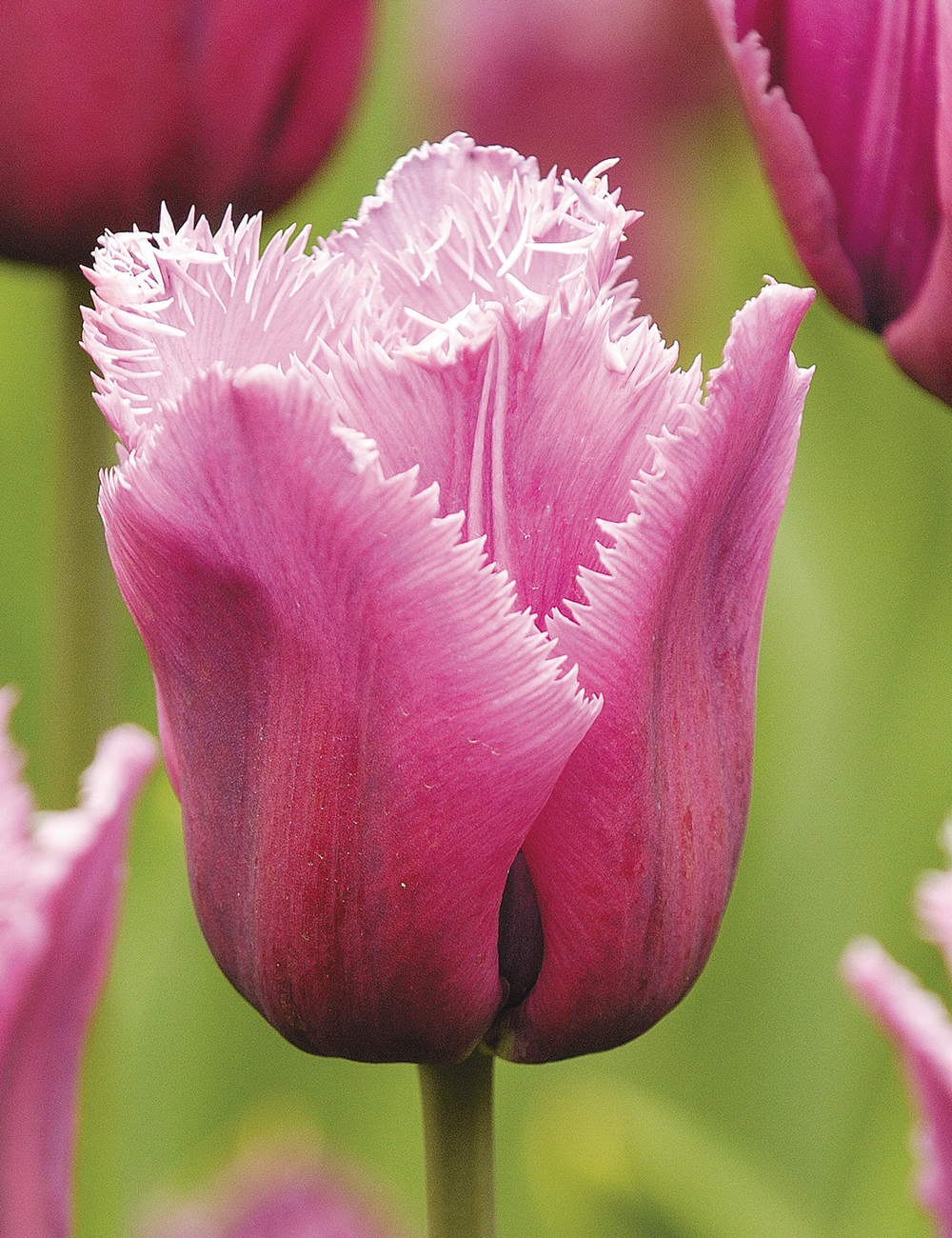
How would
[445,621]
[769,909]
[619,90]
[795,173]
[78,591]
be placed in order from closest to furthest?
[445,621]
[795,173]
[78,591]
[769,909]
[619,90]

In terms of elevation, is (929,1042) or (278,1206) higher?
(929,1042)

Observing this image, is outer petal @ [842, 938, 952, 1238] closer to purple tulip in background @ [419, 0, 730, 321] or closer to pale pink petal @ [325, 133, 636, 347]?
pale pink petal @ [325, 133, 636, 347]

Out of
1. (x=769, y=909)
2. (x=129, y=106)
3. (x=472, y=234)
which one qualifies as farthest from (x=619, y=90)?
(x=472, y=234)

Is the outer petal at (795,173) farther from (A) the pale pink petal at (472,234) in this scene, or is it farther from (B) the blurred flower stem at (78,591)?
(B) the blurred flower stem at (78,591)

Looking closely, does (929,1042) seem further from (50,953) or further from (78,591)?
(78,591)

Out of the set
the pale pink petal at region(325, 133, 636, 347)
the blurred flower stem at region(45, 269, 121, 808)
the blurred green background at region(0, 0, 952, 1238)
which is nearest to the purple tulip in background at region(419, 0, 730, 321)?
the blurred green background at region(0, 0, 952, 1238)

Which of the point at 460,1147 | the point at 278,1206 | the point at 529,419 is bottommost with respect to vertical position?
the point at 278,1206

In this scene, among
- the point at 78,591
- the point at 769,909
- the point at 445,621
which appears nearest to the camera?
the point at 445,621

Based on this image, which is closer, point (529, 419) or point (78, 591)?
point (529, 419)
